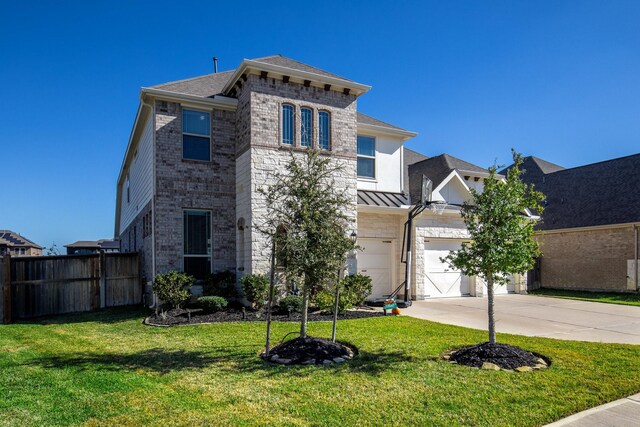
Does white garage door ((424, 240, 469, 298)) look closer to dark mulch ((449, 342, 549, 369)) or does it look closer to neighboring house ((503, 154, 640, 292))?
neighboring house ((503, 154, 640, 292))

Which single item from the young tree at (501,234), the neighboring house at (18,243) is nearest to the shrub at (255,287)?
the young tree at (501,234)

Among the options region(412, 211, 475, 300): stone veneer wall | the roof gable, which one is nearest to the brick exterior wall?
the roof gable

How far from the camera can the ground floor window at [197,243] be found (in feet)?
43.6

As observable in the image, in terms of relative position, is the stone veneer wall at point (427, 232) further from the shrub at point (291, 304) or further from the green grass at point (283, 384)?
the green grass at point (283, 384)

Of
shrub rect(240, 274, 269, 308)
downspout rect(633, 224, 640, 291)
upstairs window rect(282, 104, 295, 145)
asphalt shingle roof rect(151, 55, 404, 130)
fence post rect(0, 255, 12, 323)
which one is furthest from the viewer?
downspout rect(633, 224, 640, 291)

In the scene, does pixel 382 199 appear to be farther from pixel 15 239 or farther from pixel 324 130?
pixel 15 239

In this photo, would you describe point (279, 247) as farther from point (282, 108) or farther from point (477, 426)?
point (282, 108)

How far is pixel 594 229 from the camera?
20.1 metres

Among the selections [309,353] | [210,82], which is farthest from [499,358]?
[210,82]

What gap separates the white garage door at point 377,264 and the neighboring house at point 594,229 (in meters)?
7.07

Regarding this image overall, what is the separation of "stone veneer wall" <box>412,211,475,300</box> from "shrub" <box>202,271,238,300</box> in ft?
23.0

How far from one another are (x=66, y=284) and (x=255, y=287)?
6.66 meters

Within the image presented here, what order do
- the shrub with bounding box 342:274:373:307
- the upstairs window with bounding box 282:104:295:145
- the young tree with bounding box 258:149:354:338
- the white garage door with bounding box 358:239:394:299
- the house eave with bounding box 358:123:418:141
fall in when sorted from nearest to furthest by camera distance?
the young tree with bounding box 258:149:354:338
the shrub with bounding box 342:274:373:307
the upstairs window with bounding box 282:104:295:145
the white garage door with bounding box 358:239:394:299
the house eave with bounding box 358:123:418:141

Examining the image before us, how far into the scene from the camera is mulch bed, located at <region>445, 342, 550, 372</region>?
656 cm
